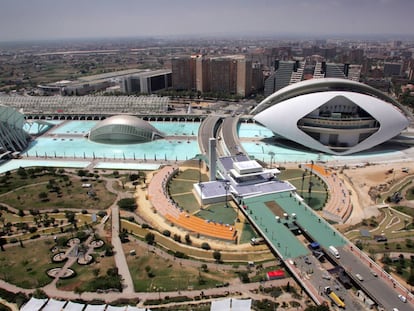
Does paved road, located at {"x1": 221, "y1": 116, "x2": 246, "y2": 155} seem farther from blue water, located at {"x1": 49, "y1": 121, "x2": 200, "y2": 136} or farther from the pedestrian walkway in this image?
the pedestrian walkway

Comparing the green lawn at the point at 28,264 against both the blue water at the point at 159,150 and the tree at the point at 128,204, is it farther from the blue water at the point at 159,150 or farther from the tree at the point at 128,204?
the blue water at the point at 159,150

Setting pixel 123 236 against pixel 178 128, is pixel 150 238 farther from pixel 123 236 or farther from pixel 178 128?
pixel 178 128

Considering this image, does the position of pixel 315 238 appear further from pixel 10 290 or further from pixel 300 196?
pixel 10 290

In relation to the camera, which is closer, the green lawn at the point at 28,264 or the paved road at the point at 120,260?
the paved road at the point at 120,260

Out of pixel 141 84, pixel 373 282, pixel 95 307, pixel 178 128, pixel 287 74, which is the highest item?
pixel 287 74

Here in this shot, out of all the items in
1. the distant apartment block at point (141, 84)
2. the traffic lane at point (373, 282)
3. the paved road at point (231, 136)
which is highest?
the distant apartment block at point (141, 84)

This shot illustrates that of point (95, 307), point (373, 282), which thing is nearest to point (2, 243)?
point (95, 307)

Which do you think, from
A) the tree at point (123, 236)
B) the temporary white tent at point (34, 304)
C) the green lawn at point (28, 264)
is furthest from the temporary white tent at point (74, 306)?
the tree at point (123, 236)

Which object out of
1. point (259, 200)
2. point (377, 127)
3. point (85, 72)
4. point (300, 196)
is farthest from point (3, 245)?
point (85, 72)
